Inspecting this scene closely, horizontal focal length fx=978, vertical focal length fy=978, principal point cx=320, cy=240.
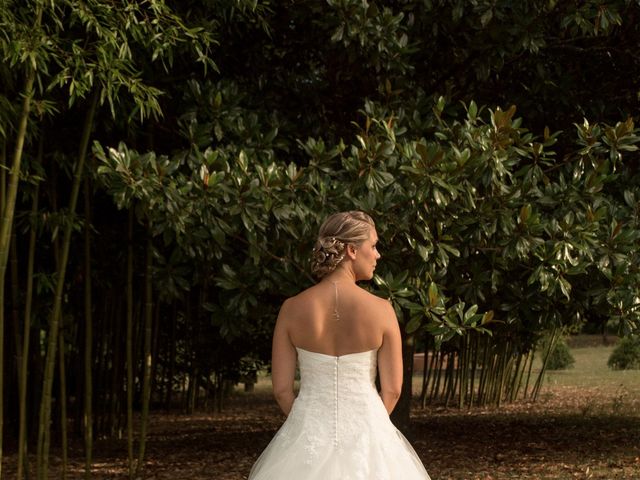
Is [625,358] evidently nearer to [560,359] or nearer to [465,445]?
[560,359]

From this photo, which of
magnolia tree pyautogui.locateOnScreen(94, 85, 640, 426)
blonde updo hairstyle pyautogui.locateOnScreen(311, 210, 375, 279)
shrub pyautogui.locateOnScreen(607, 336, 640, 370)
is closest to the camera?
blonde updo hairstyle pyautogui.locateOnScreen(311, 210, 375, 279)

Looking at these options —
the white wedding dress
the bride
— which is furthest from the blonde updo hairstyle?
the white wedding dress

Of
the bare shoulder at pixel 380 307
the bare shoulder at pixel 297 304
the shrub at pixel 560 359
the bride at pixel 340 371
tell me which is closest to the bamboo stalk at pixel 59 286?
the bride at pixel 340 371

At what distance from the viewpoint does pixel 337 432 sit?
10.6 ft

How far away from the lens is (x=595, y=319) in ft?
31.0

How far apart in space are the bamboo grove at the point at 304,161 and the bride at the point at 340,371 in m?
2.28

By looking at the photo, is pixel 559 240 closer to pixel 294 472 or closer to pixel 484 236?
pixel 484 236

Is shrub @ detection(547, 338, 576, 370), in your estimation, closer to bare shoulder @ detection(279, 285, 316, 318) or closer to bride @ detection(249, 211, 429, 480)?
bride @ detection(249, 211, 429, 480)

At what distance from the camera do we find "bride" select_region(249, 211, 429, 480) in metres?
3.04

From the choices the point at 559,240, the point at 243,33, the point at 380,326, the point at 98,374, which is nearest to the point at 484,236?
the point at 559,240

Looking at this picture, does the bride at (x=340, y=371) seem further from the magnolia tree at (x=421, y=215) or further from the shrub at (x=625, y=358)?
the shrub at (x=625, y=358)

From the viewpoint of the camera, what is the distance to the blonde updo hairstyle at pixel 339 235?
2.99 metres

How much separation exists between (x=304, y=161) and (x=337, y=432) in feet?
15.7

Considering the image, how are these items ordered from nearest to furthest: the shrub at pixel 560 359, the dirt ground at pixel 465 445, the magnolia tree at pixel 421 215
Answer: the magnolia tree at pixel 421 215
the dirt ground at pixel 465 445
the shrub at pixel 560 359
